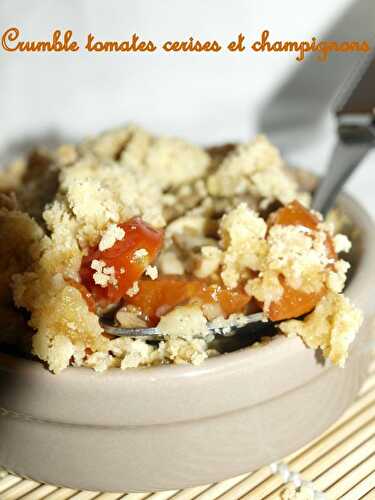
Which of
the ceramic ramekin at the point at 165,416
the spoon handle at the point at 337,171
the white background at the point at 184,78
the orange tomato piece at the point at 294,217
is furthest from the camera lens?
the white background at the point at 184,78

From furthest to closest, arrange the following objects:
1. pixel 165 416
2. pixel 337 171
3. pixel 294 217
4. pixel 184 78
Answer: pixel 184 78 < pixel 337 171 < pixel 294 217 < pixel 165 416

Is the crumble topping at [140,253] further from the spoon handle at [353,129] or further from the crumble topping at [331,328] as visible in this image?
the spoon handle at [353,129]

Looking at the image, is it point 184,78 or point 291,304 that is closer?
point 291,304

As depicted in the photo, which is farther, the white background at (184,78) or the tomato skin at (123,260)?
the white background at (184,78)

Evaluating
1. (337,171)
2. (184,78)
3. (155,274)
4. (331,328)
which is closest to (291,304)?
(331,328)

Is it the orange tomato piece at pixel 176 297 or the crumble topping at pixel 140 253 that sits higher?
the crumble topping at pixel 140 253

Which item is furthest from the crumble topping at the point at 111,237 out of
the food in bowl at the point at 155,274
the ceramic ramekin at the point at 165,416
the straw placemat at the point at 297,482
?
the straw placemat at the point at 297,482

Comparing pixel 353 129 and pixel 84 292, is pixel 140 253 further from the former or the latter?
pixel 353 129
